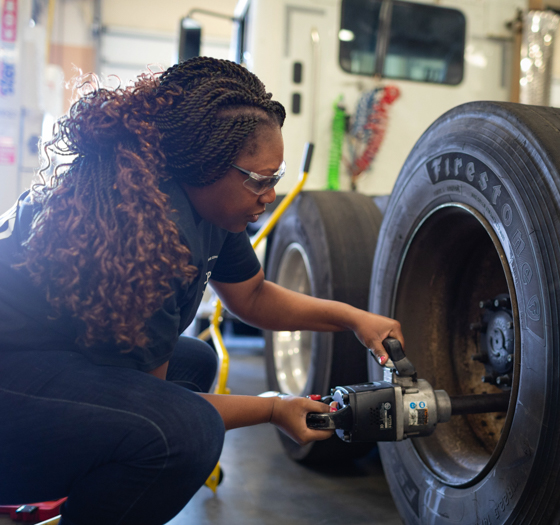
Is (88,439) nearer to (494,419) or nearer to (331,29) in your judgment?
(494,419)

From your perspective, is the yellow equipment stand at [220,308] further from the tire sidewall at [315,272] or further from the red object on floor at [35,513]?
the red object on floor at [35,513]

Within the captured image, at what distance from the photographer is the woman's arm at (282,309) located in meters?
1.44

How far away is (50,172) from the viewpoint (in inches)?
47.2

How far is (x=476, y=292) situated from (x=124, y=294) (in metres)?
0.91

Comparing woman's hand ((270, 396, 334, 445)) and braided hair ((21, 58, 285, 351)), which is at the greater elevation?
braided hair ((21, 58, 285, 351))

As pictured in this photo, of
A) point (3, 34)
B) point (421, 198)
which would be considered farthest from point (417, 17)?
point (3, 34)

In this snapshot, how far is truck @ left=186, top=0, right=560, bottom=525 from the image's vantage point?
943 millimetres

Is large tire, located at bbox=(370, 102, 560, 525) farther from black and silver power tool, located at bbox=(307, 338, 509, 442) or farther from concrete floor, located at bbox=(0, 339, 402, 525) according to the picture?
concrete floor, located at bbox=(0, 339, 402, 525)

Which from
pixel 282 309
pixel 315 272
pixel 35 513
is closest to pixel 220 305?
pixel 315 272

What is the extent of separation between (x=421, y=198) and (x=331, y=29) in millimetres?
1653

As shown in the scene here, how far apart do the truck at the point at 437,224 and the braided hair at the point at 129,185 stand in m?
0.48

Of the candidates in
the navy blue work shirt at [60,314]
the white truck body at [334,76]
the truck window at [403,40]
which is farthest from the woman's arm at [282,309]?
the truck window at [403,40]

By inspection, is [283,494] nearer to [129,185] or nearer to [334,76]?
[129,185]

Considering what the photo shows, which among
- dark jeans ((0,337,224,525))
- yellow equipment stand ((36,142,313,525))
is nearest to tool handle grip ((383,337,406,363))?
dark jeans ((0,337,224,525))
